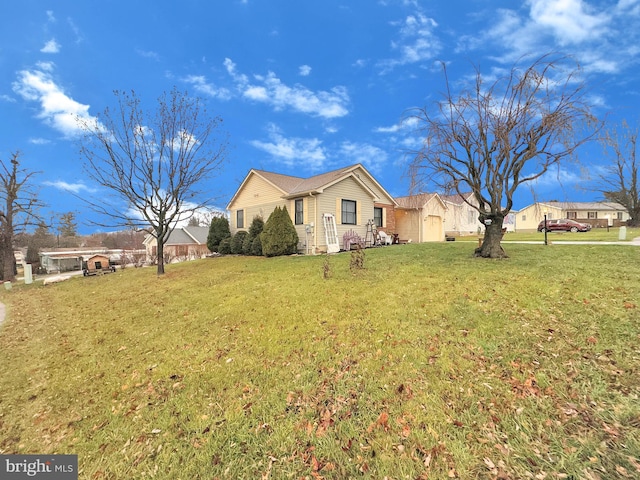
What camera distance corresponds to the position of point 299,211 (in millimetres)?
16281

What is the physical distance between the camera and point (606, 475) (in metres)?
2.31

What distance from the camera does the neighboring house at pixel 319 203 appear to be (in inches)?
607

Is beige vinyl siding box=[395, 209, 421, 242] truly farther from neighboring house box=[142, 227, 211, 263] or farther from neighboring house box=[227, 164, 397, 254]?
neighboring house box=[142, 227, 211, 263]

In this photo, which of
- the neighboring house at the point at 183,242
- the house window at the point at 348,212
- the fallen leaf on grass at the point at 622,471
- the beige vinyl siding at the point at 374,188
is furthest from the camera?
the neighboring house at the point at 183,242

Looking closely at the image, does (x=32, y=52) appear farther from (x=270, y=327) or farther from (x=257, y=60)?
(x=270, y=327)

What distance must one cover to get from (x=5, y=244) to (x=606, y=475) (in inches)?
1107

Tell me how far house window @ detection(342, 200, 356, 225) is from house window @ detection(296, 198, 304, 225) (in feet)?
8.07

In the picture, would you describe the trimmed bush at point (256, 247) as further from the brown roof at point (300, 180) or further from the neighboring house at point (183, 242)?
the neighboring house at point (183, 242)

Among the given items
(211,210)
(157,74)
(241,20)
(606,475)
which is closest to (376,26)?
(241,20)

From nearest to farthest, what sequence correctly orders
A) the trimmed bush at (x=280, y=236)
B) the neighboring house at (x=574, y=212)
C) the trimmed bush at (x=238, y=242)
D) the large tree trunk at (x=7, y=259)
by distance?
the trimmed bush at (x=280, y=236) < the large tree trunk at (x=7, y=259) < the trimmed bush at (x=238, y=242) < the neighboring house at (x=574, y=212)

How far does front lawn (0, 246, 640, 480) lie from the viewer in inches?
105

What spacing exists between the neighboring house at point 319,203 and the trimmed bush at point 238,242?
0.94 metres

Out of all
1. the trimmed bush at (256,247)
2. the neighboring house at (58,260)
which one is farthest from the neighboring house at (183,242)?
the trimmed bush at (256,247)

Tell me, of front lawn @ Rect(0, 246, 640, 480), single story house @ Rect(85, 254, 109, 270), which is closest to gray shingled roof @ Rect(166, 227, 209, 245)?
single story house @ Rect(85, 254, 109, 270)
